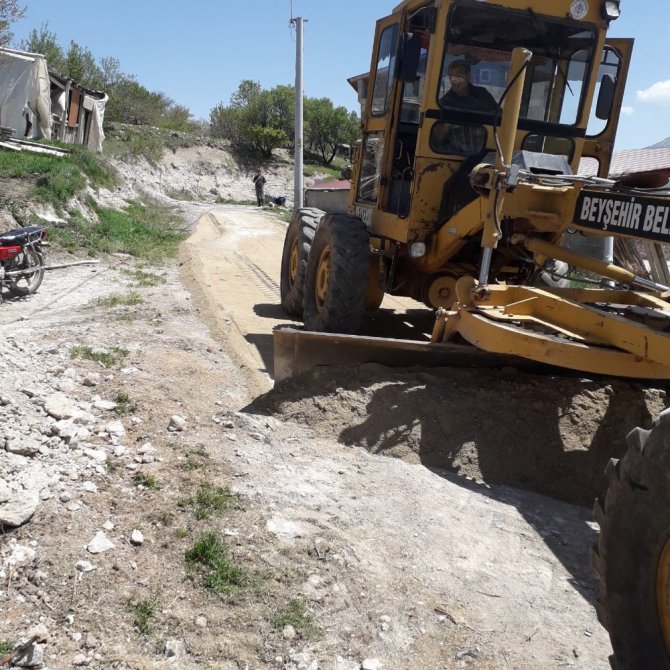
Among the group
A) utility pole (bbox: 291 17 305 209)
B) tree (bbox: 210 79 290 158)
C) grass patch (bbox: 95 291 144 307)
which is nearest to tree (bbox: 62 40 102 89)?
tree (bbox: 210 79 290 158)

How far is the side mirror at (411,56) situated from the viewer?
19.4 ft

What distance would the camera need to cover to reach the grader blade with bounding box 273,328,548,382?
198 inches

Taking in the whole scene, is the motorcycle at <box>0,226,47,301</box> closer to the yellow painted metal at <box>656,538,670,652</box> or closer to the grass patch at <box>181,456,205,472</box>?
the grass patch at <box>181,456,205,472</box>

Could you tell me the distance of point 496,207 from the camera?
477 centimetres

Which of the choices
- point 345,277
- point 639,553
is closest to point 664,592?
point 639,553

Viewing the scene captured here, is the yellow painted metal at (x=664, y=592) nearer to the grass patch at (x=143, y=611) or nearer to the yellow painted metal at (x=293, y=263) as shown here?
the grass patch at (x=143, y=611)

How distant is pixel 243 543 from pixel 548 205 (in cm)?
285

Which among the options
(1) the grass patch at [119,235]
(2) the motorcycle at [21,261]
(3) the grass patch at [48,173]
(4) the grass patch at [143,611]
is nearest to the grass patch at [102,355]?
(4) the grass patch at [143,611]

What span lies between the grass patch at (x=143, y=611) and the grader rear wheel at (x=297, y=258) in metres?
5.51

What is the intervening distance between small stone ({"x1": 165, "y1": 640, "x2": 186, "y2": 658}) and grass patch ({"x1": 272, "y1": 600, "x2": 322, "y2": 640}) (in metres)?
0.37

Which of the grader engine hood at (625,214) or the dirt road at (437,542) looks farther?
the grader engine hood at (625,214)

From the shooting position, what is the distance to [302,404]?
16.5 feet

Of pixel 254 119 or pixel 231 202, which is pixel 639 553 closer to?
pixel 231 202

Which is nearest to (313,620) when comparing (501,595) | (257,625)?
(257,625)
